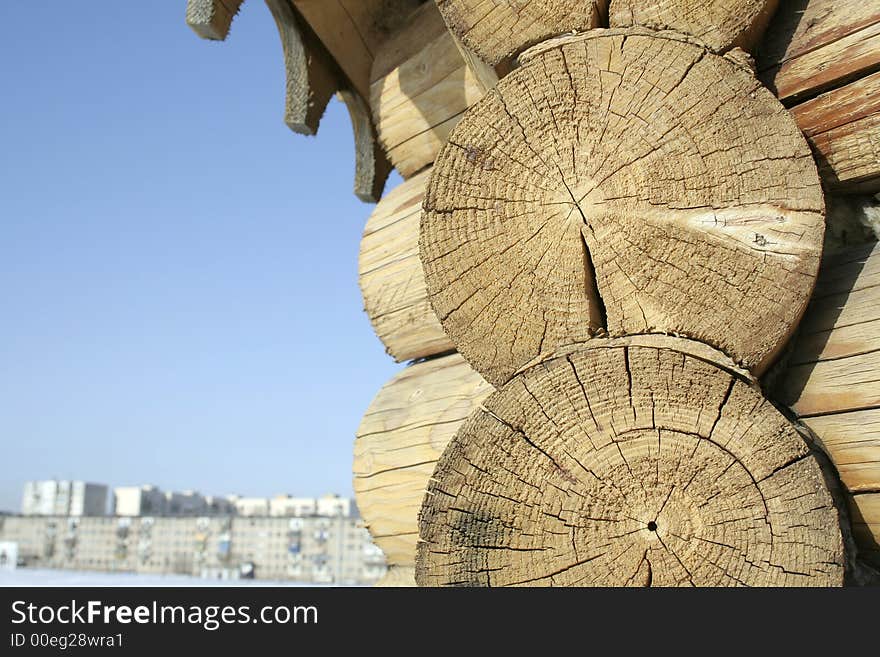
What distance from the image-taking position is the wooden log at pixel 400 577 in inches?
90.7

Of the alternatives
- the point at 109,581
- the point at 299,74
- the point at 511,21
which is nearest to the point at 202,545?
the point at 109,581

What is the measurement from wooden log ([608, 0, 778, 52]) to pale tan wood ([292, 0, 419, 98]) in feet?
4.47

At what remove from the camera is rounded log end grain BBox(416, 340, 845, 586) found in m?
1.34

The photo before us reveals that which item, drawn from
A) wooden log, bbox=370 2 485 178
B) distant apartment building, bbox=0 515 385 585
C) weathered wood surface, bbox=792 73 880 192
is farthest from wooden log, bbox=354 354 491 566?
distant apartment building, bbox=0 515 385 585

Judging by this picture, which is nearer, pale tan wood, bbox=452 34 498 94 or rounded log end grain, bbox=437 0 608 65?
rounded log end grain, bbox=437 0 608 65

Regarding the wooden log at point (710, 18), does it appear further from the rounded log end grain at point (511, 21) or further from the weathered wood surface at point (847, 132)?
the weathered wood surface at point (847, 132)

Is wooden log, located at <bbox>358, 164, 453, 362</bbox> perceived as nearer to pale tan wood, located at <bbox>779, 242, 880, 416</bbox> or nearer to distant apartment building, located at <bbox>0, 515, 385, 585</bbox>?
pale tan wood, located at <bbox>779, 242, 880, 416</bbox>

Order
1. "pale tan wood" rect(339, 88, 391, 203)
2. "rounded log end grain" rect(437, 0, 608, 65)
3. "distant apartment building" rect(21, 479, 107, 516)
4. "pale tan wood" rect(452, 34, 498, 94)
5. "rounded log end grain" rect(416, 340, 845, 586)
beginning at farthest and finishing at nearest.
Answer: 1. "distant apartment building" rect(21, 479, 107, 516)
2. "pale tan wood" rect(339, 88, 391, 203)
3. "pale tan wood" rect(452, 34, 498, 94)
4. "rounded log end grain" rect(437, 0, 608, 65)
5. "rounded log end grain" rect(416, 340, 845, 586)

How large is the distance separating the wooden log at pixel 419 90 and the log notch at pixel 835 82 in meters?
0.94

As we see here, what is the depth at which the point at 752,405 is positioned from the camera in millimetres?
1377

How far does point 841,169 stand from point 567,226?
585 millimetres

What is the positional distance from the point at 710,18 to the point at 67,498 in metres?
62.6

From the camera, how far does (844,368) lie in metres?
1.47

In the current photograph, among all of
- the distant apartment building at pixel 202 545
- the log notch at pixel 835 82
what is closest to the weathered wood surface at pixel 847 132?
the log notch at pixel 835 82
